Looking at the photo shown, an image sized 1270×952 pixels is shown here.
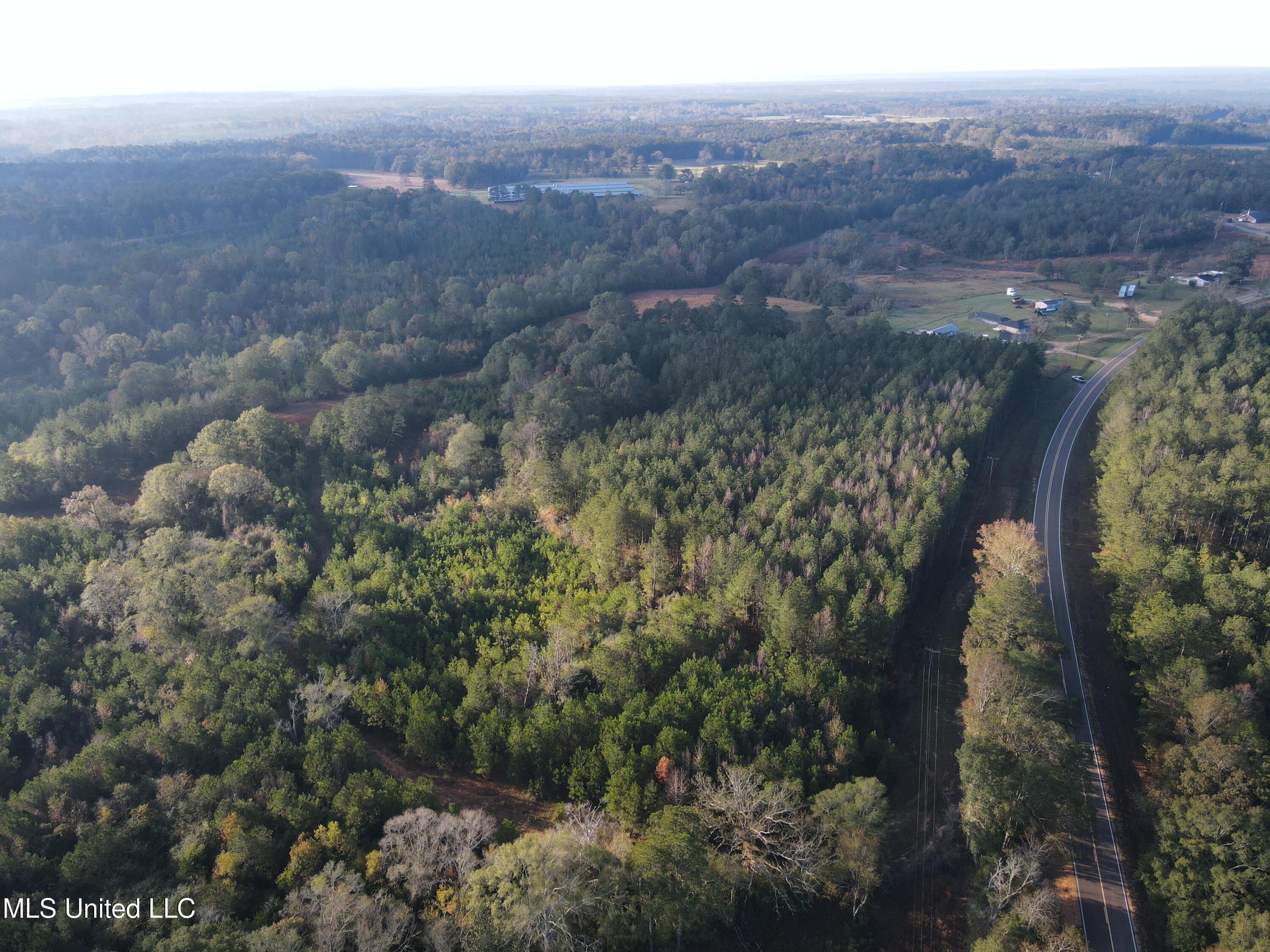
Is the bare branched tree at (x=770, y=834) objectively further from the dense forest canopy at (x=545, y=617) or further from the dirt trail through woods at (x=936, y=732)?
the dirt trail through woods at (x=936, y=732)

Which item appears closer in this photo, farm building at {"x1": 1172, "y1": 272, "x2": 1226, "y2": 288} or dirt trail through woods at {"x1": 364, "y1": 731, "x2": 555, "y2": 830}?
dirt trail through woods at {"x1": 364, "y1": 731, "x2": 555, "y2": 830}

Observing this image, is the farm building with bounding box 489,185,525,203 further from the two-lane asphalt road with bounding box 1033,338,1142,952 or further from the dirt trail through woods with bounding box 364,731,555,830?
the dirt trail through woods with bounding box 364,731,555,830

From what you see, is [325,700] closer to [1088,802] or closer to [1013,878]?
[1013,878]

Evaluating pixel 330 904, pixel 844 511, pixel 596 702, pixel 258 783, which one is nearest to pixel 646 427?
pixel 844 511

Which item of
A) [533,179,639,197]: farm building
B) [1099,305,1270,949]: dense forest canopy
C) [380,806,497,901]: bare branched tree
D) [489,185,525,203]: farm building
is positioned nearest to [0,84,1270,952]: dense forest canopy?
[380,806,497,901]: bare branched tree

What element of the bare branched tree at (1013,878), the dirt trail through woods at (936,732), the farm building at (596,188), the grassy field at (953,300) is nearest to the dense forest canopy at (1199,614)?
the bare branched tree at (1013,878)

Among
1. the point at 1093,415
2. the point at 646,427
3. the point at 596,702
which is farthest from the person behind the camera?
the point at 1093,415

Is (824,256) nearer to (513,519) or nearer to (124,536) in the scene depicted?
(513,519)

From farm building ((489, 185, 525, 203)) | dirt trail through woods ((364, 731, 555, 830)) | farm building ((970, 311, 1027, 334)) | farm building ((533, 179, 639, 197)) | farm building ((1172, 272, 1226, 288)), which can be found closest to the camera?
dirt trail through woods ((364, 731, 555, 830))
